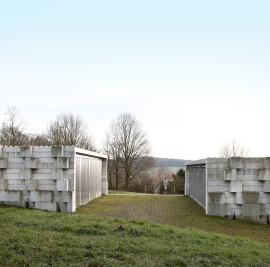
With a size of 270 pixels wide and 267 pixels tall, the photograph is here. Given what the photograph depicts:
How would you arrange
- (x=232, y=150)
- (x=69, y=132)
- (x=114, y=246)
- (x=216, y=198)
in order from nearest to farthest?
(x=114, y=246), (x=216, y=198), (x=69, y=132), (x=232, y=150)

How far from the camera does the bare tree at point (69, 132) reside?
36.5 m

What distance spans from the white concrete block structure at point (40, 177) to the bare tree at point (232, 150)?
35658 mm

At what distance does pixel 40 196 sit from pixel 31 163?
1.21 meters

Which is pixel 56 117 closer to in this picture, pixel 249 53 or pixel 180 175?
pixel 180 175

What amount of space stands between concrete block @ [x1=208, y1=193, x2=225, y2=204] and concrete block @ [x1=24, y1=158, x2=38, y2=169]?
244 inches

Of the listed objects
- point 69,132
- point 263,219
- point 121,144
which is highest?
point 69,132

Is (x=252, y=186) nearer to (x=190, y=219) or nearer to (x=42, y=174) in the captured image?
(x=190, y=219)

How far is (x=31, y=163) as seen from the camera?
11.0 metres

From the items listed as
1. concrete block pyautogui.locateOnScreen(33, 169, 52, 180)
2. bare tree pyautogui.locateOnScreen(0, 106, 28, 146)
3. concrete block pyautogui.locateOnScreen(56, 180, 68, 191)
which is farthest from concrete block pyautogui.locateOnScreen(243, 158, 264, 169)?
bare tree pyautogui.locateOnScreen(0, 106, 28, 146)

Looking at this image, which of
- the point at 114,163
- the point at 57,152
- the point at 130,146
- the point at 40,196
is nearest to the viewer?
the point at 57,152

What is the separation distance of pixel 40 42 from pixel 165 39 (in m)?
6.18

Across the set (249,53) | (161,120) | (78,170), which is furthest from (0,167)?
(161,120)

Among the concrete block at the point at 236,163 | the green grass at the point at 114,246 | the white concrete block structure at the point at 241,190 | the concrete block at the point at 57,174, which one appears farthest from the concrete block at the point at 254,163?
the concrete block at the point at 57,174

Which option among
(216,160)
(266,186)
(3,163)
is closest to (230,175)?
(216,160)
